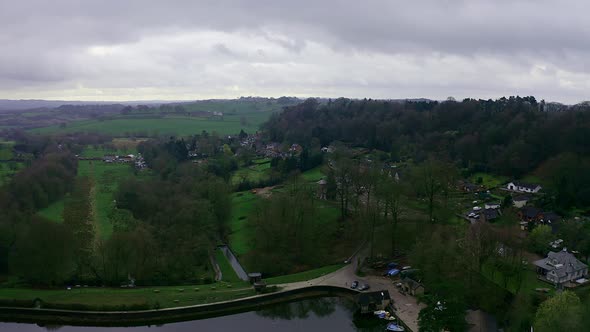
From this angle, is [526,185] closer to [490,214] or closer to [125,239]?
[490,214]

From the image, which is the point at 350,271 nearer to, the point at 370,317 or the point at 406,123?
the point at 370,317

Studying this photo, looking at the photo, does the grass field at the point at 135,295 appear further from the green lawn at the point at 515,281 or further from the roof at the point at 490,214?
the roof at the point at 490,214

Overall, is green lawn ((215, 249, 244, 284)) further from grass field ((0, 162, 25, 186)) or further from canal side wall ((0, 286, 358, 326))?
grass field ((0, 162, 25, 186))

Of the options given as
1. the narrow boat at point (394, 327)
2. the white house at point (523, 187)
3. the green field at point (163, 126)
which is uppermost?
the green field at point (163, 126)

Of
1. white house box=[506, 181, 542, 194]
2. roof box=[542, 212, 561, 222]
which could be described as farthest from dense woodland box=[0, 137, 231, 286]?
white house box=[506, 181, 542, 194]

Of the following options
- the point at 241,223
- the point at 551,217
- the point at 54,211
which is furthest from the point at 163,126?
the point at 551,217

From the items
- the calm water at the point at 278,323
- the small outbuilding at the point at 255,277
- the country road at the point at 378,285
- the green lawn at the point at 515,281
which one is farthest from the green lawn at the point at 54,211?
the green lawn at the point at 515,281
